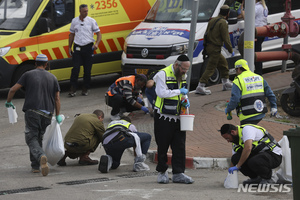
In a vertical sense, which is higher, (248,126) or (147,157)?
(248,126)

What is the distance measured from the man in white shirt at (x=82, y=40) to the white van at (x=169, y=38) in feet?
2.39

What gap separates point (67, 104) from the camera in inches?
535

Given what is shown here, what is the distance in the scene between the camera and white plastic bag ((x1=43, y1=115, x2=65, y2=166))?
8914 mm

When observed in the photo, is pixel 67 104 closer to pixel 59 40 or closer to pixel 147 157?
pixel 59 40

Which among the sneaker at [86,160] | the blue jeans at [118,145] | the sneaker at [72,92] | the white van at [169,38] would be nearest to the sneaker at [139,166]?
the blue jeans at [118,145]

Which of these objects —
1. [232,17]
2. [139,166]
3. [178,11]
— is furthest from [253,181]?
[178,11]

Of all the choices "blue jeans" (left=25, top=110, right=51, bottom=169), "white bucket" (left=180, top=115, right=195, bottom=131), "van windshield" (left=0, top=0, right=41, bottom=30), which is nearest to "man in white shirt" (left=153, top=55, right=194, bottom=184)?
"white bucket" (left=180, top=115, right=195, bottom=131)

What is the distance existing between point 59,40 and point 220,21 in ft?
12.0

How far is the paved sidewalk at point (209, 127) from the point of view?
923 centimetres

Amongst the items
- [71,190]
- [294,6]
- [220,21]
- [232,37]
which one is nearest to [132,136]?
[71,190]

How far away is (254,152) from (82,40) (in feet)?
22.9

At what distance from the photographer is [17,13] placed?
1438cm

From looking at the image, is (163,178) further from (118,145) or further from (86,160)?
(86,160)

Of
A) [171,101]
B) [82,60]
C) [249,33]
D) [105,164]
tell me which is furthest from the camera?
[82,60]
